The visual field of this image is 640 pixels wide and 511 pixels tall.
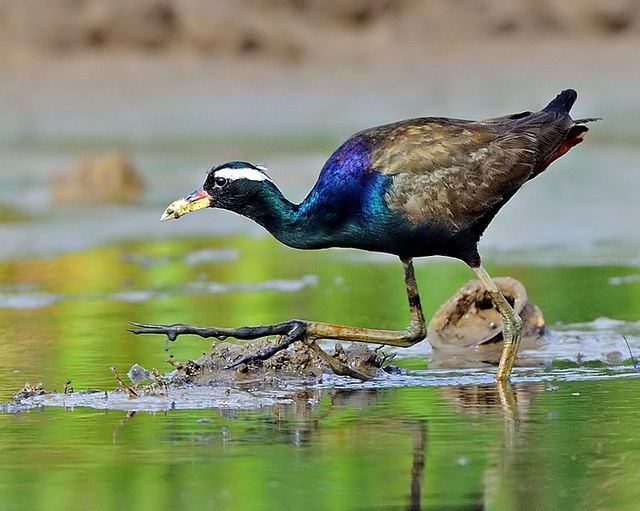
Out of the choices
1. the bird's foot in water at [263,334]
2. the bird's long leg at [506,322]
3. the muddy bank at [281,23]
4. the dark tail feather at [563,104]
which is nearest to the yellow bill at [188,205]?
the bird's foot in water at [263,334]

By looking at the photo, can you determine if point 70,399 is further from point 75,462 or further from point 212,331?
point 75,462

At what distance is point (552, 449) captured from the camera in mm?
7266

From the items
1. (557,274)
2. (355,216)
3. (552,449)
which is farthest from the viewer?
(557,274)

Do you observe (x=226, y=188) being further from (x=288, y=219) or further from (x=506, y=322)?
(x=506, y=322)

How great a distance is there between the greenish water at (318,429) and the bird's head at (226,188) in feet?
3.19

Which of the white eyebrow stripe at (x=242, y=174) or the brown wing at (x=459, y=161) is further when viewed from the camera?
the brown wing at (x=459, y=161)

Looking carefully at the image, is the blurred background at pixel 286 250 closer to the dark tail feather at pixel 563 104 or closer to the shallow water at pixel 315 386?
the shallow water at pixel 315 386

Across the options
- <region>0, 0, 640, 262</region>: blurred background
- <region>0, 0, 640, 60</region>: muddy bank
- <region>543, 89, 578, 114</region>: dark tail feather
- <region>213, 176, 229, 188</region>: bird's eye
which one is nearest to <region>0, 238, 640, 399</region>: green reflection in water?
<region>213, 176, 229, 188</region>: bird's eye

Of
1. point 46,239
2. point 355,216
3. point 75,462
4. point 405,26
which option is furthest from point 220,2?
point 75,462

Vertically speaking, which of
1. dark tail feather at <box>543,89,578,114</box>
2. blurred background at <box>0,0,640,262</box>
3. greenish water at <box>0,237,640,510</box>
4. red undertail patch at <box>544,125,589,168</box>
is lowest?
greenish water at <box>0,237,640,510</box>

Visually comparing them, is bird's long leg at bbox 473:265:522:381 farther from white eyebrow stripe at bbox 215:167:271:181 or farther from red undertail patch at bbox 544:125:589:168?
white eyebrow stripe at bbox 215:167:271:181

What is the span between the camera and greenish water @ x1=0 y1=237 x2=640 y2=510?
21.7ft

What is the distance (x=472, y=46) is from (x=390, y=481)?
1458 centimetres

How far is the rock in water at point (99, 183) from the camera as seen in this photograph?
17703 mm
